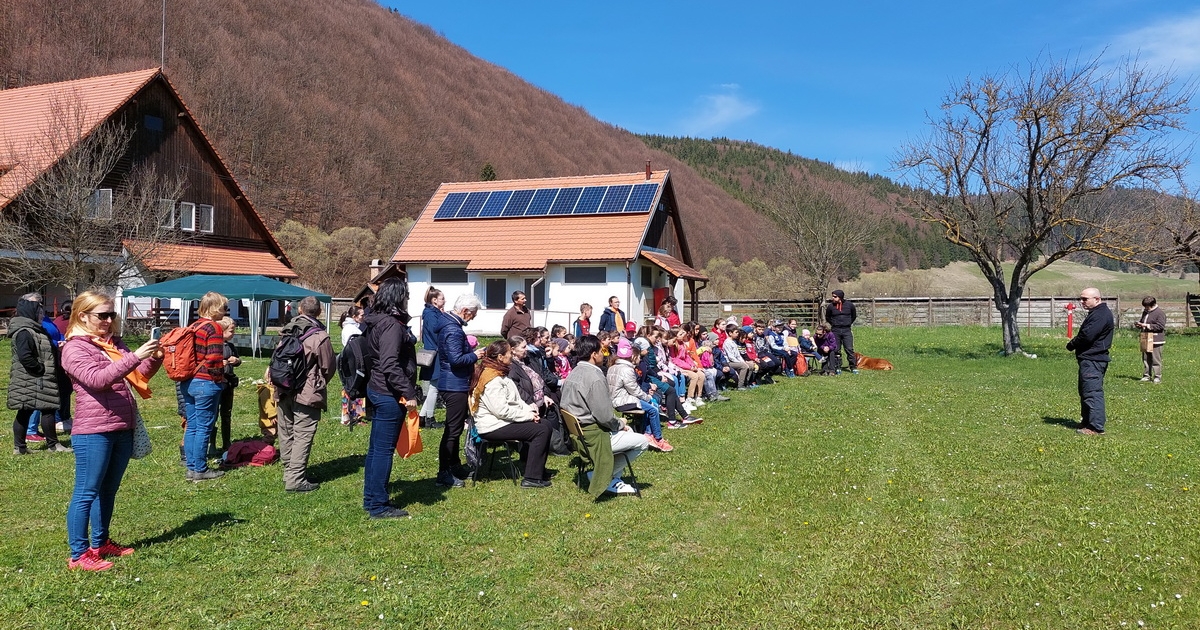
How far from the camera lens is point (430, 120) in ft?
283

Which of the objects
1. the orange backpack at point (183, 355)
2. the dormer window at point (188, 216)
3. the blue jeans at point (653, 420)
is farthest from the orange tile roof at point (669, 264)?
the orange backpack at point (183, 355)

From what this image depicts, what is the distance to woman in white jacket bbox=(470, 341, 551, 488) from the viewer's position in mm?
6848

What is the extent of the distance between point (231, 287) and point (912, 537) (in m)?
19.3

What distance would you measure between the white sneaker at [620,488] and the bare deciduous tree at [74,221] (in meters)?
20.1

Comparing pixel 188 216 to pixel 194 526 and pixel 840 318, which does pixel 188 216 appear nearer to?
pixel 840 318

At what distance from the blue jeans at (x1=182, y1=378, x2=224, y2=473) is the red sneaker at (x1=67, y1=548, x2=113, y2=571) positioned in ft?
7.71

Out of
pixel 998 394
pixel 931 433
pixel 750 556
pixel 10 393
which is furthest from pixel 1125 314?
pixel 10 393

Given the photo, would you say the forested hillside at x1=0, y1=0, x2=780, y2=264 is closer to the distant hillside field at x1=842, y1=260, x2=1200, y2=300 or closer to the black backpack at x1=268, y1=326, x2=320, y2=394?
the distant hillside field at x1=842, y1=260, x2=1200, y2=300

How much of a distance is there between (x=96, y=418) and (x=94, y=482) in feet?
1.35

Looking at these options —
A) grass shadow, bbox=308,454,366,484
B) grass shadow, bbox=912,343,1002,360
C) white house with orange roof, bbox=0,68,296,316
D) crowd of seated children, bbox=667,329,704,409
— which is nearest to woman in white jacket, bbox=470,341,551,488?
grass shadow, bbox=308,454,366,484

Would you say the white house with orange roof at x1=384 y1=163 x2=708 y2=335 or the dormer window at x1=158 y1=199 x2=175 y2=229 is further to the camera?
the white house with orange roof at x1=384 y1=163 x2=708 y2=335

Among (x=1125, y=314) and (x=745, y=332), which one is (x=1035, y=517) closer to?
(x=745, y=332)

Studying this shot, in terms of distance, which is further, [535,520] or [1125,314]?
[1125,314]

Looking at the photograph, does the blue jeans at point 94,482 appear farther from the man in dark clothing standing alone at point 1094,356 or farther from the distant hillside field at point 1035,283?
the distant hillside field at point 1035,283
